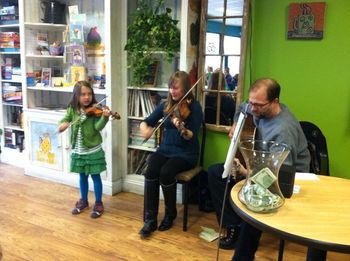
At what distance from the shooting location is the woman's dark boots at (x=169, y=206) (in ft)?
7.87

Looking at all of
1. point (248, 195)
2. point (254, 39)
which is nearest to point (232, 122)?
point (254, 39)

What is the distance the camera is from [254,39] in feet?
8.40

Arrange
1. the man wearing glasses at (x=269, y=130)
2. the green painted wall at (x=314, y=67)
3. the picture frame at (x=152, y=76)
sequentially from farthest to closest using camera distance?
1. the picture frame at (x=152, y=76)
2. the green painted wall at (x=314, y=67)
3. the man wearing glasses at (x=269, y=130)

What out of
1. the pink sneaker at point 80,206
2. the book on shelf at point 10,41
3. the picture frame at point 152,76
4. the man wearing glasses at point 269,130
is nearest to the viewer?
the man wearing glasses at point 269,130

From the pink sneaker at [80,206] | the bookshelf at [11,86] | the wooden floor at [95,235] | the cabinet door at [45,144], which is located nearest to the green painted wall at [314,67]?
the wooden floor at [95,235]

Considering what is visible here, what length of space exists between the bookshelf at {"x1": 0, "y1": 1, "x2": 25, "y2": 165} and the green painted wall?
8.16 feet

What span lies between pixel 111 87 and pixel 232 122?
3.48 feet

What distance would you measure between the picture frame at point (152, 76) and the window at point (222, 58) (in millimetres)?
399

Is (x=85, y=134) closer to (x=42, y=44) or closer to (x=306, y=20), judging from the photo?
(x=42, y=44)

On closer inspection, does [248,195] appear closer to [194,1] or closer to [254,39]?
[254,39]

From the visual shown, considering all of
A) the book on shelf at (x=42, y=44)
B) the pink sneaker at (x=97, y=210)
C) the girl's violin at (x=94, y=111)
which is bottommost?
the pink sneaker at (x=97, y=210)

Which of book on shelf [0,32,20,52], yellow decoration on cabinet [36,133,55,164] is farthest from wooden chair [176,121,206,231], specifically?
book on shelf [0,32,20,52]

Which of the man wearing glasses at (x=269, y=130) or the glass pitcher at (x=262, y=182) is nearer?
the glass pitcher at (x=262, y=182)

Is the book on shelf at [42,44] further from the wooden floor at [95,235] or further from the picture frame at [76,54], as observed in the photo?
the wooden floor at [95,235]
